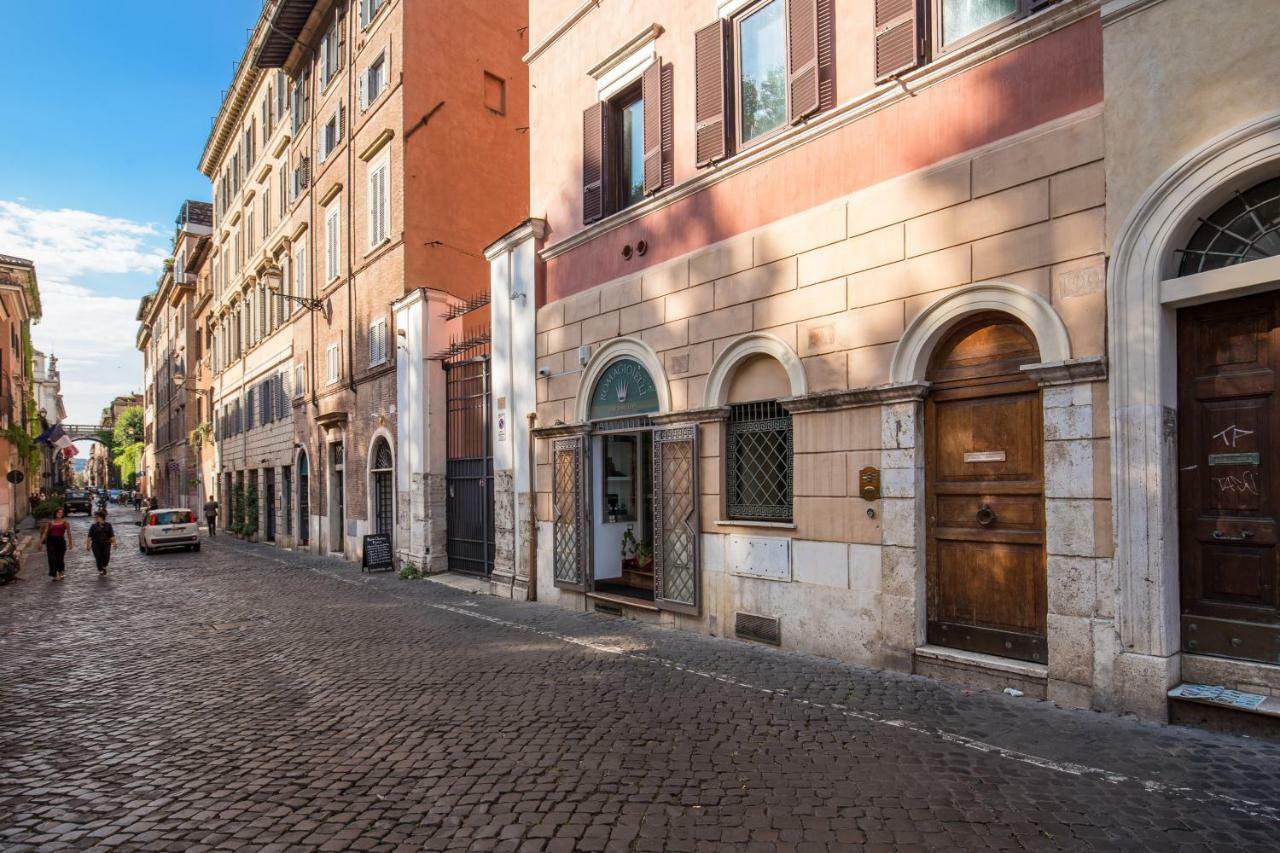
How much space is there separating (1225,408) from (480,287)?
48.9 ft

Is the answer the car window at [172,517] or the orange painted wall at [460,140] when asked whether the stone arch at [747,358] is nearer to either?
the orange painted wall at [460,140]

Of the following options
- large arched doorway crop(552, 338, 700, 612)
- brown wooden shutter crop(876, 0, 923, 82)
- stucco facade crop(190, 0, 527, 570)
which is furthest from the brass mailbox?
stucco facade crop(190, 0, 527, 570)

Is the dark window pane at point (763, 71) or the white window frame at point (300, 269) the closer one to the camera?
the dark window pane at point (763, 71)

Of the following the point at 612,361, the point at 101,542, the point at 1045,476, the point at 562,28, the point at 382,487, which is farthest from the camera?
the point at 382,487

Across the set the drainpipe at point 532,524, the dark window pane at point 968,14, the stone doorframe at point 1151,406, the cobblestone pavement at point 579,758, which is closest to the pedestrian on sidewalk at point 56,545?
the cobblestone pavement at point 579,758

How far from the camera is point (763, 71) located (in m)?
8.59

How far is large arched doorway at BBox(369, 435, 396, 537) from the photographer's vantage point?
59.7 ft

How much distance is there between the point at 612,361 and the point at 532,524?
3011 mm

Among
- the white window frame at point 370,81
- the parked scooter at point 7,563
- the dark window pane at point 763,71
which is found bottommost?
the parked scooter at point 7,563

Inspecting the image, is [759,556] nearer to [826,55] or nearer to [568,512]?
[568,512]

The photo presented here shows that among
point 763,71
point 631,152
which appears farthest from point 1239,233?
point 631,152

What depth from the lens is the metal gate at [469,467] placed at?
1435 centimetres

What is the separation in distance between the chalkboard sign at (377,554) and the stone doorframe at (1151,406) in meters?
14.6

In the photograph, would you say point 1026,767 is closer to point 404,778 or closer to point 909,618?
point 909,618
